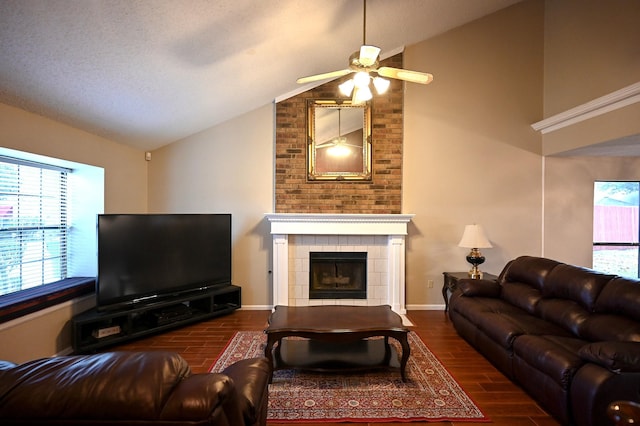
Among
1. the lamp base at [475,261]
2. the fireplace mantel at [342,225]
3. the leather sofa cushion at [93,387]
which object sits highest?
the fireplace mantel at [342,225]

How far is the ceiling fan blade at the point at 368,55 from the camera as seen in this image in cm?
222

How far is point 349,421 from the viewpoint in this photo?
2.08 metres

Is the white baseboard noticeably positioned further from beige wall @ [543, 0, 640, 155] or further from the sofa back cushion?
beige wall @ [543, 0, 640, 155]

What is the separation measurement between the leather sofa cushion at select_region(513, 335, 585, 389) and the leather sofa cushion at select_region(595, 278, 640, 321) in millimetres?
327

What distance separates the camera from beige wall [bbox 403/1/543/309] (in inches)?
171

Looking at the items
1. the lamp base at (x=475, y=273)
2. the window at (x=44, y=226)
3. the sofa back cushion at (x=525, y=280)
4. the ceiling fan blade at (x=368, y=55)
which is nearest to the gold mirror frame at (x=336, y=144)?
the lamp base at (x=475, y=273)

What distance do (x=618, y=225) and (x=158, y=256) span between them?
6054mm

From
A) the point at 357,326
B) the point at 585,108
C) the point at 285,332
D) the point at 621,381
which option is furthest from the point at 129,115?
the point at 585,108

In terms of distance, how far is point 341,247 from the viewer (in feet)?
14.1

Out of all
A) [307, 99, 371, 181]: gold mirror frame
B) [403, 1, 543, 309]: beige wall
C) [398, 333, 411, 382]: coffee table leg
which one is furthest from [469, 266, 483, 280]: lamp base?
[398, 333, 411, 382]: coffee table leg

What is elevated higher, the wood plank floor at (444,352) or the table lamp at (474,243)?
the table lamp at (474,243)

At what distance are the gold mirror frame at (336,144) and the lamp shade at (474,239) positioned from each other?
148cm

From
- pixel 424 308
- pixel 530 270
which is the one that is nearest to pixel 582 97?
pixel 530 270

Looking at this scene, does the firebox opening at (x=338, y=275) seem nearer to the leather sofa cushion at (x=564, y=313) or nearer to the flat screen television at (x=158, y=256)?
the flat screen television at (x=158, y=256)
